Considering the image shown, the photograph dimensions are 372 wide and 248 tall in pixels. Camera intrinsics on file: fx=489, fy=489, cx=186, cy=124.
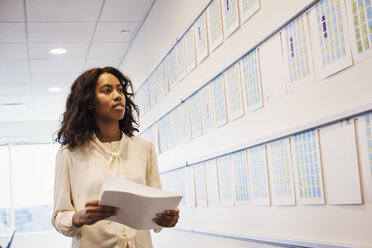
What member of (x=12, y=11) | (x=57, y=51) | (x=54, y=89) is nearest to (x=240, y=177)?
(x=12, y=11)

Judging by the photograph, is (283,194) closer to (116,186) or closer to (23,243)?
(116,186)

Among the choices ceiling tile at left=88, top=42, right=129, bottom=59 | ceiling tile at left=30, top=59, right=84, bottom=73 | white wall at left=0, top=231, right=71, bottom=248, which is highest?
ceiling tile at left=88, top=42, right=129, bottom=59

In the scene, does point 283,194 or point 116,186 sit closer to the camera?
point 116,186

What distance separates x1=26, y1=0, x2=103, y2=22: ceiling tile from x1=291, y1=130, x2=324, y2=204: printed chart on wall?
9.29 feet

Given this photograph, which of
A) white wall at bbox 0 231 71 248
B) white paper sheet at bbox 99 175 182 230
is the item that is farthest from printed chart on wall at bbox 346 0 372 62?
white wall at bbox 0 231 71 248

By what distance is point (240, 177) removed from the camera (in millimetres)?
2482

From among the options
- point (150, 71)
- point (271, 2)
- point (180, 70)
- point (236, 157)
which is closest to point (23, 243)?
point (150, 71)

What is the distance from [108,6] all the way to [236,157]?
7.82 ft

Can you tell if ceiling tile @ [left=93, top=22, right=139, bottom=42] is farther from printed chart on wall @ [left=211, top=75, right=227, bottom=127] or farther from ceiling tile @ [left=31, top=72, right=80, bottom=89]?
printed chart on wall @ [left=211, top=75, right=227, bottom=127]

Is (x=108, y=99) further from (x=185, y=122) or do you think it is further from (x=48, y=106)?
(x=48, y=106)

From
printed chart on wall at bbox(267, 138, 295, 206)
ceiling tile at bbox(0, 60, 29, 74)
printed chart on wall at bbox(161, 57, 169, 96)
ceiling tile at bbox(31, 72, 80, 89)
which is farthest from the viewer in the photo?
ceiling tile at bbox(31, 72, 80, 89)

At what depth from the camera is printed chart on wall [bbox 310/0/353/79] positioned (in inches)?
61.9

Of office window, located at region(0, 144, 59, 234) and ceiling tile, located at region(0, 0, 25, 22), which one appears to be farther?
office window, located at region(0, 144, 59, 234)

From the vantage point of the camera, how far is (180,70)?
11.5 feet
